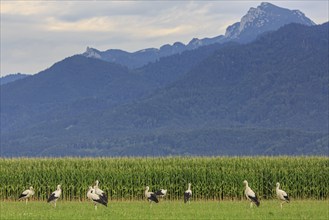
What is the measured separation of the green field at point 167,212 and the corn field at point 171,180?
833 centimetres

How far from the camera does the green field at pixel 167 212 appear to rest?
122 feet

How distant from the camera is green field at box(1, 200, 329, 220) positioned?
1463 inches

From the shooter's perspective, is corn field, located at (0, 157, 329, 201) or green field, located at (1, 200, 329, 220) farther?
corn field, located at (0, 157, 329, 201)

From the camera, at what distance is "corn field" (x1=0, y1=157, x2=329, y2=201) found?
178ft

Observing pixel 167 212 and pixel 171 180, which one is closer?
pixel 167 212

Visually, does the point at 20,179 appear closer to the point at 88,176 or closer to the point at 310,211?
the point at 88,176

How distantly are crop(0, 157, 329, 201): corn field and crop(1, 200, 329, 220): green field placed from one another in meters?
8.33

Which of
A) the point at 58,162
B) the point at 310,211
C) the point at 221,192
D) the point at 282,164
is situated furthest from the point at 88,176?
the point at 310,211

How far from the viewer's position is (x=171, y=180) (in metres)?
55.0

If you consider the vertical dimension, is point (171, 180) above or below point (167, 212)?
below

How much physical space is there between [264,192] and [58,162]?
13.8 m

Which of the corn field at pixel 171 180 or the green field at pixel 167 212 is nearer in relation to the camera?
the green field at pixel 167 212

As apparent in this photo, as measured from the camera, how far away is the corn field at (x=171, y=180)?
54.3 metres

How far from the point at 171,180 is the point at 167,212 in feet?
49.5
